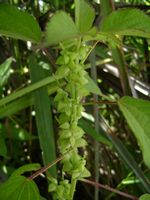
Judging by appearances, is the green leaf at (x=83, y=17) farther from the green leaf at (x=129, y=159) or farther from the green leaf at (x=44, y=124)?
the green leaf at (x=129, y=159)

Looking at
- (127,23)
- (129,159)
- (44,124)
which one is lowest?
(129,159)

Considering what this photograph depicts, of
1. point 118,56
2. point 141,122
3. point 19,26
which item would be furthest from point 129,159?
point 19,26

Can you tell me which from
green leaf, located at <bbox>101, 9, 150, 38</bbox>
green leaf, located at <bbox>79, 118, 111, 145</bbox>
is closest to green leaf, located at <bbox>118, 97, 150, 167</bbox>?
green leaf, located at <bbox>101, 9, 150, 38</bbox>

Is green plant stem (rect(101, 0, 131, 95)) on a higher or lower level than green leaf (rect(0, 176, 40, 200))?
higher

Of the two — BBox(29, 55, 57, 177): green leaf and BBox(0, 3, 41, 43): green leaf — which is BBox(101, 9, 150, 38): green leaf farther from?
BBox(29, 55, 57, 177): green leaf

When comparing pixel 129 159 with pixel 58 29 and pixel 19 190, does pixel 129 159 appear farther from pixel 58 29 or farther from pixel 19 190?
pixel 58 29

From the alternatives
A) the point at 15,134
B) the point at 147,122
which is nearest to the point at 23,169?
the point at 147,122

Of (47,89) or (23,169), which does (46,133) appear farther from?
(23,169)
